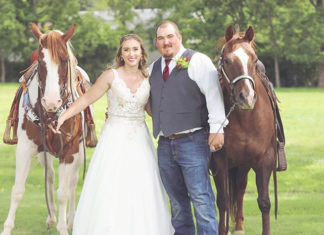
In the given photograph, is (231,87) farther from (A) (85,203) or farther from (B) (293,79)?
(B) (293,79)

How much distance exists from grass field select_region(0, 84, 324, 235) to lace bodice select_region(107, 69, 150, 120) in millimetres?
2410

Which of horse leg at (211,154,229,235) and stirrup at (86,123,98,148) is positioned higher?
stirrup at (86,123,98,148)

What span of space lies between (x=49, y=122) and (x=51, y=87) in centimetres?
72

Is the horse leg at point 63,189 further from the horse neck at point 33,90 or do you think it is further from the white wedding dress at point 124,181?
the white wedding dress at point 124,181

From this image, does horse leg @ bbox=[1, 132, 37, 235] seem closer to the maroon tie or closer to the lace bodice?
the lace bodice

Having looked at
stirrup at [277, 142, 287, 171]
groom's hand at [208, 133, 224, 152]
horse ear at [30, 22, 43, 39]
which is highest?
horse ear at [30, 22, 43, 39]

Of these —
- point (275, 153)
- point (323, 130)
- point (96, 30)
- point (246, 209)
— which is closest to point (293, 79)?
point (96, 30)

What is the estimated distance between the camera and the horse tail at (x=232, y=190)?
26.3ft

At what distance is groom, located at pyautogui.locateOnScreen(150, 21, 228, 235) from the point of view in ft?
20.5

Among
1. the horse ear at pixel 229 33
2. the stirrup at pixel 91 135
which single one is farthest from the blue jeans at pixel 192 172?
the stirrup at pixel 91 135

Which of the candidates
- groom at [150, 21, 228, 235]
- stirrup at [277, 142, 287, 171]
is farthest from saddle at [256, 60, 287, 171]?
groom at [150, 21, 228, 235]

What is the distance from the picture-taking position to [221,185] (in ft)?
23.6

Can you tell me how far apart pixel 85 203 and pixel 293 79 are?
3898cm

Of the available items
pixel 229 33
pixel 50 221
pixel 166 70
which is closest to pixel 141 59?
pixel 166 70
